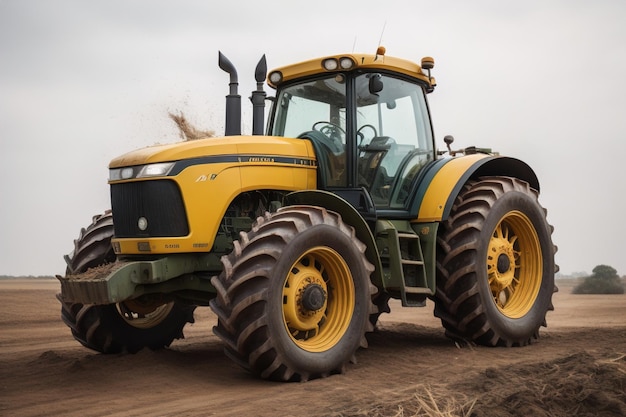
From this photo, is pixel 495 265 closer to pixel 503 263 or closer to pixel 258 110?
pixel 503 263

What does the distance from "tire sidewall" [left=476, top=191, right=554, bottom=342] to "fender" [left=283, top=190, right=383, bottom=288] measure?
137cm

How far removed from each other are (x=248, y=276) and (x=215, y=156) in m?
1.46

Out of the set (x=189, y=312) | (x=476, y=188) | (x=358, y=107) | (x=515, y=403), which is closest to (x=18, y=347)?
(x=189, y=312)

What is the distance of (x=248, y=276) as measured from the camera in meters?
6.18

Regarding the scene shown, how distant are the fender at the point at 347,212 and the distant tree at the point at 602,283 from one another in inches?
498

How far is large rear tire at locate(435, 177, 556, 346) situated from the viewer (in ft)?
26.8

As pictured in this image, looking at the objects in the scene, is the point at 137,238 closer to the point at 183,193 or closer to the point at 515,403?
the point at 183,193

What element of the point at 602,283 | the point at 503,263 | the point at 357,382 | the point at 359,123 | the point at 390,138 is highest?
the point at 359,123

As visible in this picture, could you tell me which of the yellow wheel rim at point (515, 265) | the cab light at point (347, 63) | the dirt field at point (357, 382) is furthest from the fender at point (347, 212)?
the yellow wheel rim at point (515, 265)

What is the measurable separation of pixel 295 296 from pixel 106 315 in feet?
7.99

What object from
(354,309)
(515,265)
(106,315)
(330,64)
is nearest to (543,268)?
(515,265)

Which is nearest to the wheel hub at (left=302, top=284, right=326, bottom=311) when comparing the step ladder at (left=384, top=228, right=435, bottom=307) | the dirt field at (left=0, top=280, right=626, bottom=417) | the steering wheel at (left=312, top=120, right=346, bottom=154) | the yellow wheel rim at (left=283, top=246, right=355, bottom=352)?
the yellow wheel rim at (left=283, top=246, right=355, bottom=352)

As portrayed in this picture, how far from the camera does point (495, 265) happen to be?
855cm

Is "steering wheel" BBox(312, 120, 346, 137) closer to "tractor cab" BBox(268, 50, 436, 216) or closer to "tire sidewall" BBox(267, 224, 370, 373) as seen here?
"tractor cab" BBox(268, 50, 436, 216)
